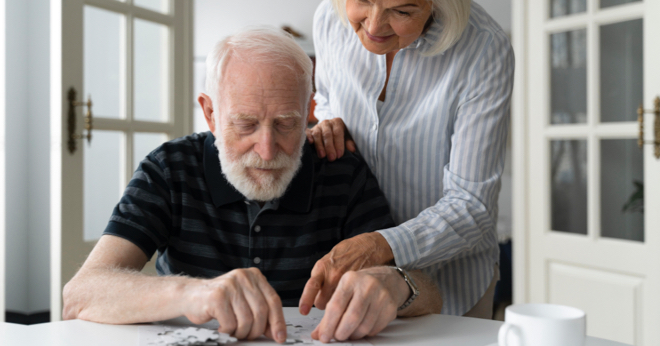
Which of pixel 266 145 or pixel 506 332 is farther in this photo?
pixel 266 145

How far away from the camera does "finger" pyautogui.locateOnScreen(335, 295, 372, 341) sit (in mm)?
995

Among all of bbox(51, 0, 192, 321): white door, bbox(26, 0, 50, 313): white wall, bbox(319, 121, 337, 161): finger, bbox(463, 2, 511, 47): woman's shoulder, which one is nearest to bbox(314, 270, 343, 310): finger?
bbox(319, 121, 337, 161): finger

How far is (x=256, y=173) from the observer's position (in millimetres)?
1419

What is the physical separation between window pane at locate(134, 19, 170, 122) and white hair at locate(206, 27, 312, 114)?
1647 millimetres

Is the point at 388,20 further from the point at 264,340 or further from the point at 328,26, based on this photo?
the point at 264,340

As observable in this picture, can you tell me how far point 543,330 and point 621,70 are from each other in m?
2.63

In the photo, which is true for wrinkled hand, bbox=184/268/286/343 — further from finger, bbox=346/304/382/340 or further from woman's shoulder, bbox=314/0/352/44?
woman's shoulder, bbox=314/0/352/44

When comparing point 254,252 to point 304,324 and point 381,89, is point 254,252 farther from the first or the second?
point 381,89

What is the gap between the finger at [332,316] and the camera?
99 cm

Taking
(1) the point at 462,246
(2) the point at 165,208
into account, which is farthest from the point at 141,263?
(1) the point at 462,246

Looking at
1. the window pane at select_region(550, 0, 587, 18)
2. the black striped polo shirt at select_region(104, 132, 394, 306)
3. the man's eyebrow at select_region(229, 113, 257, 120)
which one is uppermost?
the window pane at select_region(550, 0, 587, 18)

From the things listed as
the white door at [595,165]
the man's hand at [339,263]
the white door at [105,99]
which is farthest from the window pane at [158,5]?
the man's hand at [339,263]

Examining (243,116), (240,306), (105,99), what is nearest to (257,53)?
(243,116)

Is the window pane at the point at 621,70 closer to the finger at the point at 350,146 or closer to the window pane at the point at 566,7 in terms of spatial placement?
the window pane at the point at 566,7
